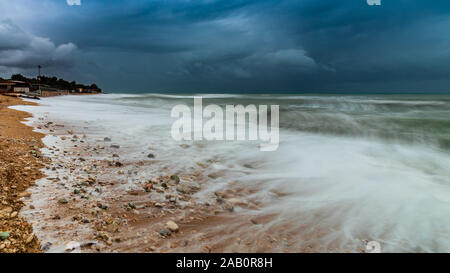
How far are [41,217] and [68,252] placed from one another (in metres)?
0.69

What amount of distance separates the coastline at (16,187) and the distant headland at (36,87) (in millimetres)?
29997

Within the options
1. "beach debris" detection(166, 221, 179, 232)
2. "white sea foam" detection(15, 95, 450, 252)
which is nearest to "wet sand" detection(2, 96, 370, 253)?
"beach debris" detection(166, 221, 179, 232)

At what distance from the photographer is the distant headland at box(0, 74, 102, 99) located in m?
35.2

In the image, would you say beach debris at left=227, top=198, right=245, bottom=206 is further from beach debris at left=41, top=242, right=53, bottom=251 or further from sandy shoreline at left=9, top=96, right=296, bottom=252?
beach debris at left=41, top=242, right=53, bottom=251

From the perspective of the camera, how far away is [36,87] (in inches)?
1789

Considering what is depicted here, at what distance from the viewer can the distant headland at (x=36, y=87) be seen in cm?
3515

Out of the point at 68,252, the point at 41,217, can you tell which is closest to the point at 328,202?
the point at 68,252

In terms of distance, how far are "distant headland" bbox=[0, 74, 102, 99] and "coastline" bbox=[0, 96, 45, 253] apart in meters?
30.0

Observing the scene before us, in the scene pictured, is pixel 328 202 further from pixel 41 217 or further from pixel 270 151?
pixel 41 217

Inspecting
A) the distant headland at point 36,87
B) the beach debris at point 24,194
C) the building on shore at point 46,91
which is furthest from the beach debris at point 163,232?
the building on shore at point 46,91

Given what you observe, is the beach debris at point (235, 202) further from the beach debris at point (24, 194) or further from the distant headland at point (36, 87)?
the distant headland at point (36, 87)

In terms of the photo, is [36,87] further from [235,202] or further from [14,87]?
[235,202]

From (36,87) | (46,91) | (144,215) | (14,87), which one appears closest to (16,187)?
(144,215)

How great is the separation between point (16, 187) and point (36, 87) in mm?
57537
